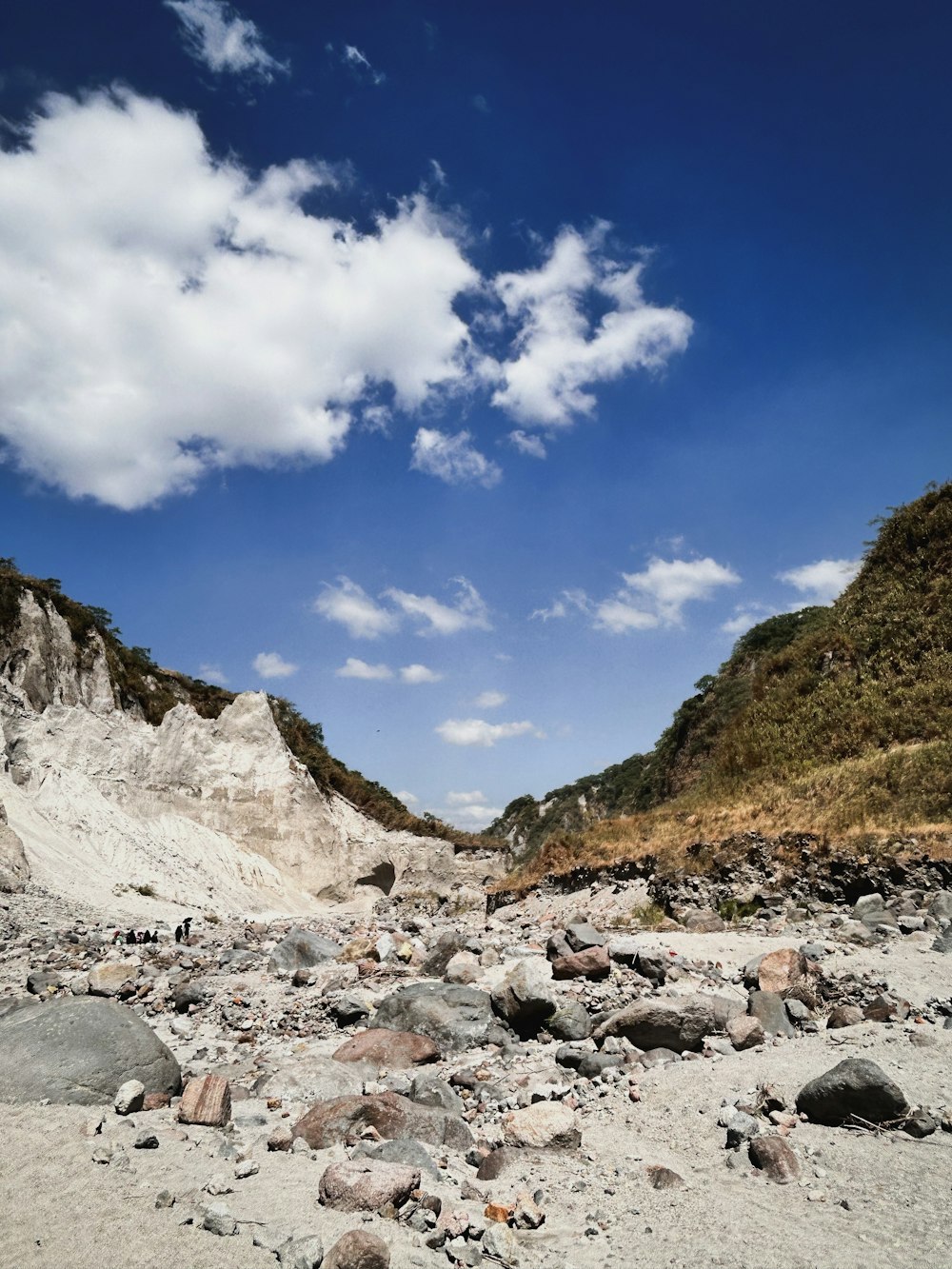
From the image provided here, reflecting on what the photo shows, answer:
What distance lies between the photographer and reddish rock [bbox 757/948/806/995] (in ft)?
23.7

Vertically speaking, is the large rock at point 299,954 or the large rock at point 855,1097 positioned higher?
the large rock at point 299,954

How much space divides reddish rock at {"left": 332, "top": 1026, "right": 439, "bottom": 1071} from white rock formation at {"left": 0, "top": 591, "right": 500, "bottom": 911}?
48.4 feet

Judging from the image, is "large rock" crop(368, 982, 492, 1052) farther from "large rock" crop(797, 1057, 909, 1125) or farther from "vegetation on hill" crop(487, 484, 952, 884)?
"vegetation on hill" crop(487, 484, 952, 884)

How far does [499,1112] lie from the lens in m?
5.46

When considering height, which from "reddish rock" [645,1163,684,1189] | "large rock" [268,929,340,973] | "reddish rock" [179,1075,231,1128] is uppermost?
"large rock" [268,929,340,973]

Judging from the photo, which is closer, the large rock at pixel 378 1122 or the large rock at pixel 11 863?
the large rock at pixel 378 1122

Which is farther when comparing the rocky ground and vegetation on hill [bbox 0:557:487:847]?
vegetation on hill [bbox 0:557:487:847]

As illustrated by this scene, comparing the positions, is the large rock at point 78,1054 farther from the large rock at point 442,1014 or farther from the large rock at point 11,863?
the large rock at point 11,863

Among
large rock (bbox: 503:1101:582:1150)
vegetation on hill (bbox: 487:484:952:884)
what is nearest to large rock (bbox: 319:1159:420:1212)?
large rock (bbox: 503:1101:582:1150)

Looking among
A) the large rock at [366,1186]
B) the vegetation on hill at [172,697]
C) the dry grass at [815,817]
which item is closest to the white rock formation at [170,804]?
the vegetation on hill at [172,697]

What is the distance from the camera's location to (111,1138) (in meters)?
4.64

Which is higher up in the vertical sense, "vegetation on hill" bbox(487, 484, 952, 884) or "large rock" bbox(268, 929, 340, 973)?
"vegetation on hill" bbox(487, 484, 952, 884)

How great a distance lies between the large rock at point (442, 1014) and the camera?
22.8 feet

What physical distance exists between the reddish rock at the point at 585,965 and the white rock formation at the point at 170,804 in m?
15.0
